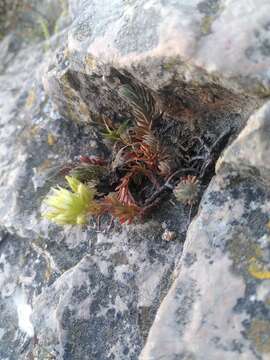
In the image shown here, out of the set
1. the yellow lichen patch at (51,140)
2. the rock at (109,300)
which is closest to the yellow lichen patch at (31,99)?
the yellow lichen patch at (51,140)

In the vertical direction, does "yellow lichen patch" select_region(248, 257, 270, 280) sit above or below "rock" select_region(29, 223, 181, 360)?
above

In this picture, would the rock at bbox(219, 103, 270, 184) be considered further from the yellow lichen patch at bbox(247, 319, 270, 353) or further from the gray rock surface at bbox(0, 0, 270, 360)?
the yellow lichen patch at bbox(247, 319, 270, 353)

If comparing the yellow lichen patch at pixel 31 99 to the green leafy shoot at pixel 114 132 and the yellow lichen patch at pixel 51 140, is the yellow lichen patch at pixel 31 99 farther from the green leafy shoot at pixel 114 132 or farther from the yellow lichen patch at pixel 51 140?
the green leafy shoot at pixel 114 132

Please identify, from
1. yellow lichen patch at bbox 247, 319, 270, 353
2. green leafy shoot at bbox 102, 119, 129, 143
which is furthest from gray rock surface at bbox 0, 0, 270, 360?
green leafy shoot at bbox 102, 119, 129, 143

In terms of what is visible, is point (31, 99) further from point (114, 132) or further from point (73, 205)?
point (73, 205)

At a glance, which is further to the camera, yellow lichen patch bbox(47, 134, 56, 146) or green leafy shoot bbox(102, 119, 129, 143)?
yellow lichen patch bbox(47, 134, 56, 146)

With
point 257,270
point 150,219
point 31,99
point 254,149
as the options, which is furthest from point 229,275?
point 31,99

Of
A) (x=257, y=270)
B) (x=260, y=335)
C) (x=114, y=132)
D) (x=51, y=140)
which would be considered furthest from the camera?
(x=51, y=140)
